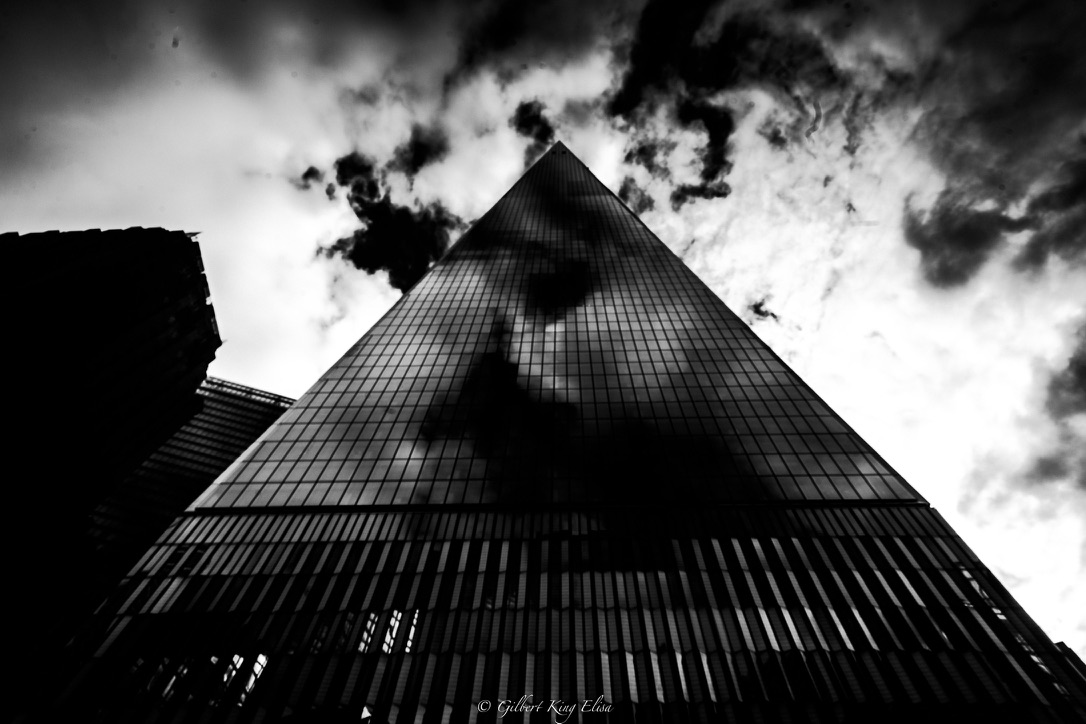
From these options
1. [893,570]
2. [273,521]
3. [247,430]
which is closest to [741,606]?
[893,570]

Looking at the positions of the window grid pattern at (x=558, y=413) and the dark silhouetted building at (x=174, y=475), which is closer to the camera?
the window grid pattern at (x=558, y=413)

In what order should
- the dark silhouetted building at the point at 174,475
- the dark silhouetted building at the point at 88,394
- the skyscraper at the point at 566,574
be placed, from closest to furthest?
the skyscraper at the point at 566,574 < the dark silhouetted building at the point at 88,394 < the dark silhouetted building at the point at 174,475

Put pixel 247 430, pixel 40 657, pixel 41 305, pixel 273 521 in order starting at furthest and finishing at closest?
pixel 247 430 < pixel 41 305 < pixel 273 521 < pixel 40 657

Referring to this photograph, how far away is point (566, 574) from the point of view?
1243 inches

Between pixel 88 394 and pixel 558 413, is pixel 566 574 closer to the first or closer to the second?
pixel 558 413

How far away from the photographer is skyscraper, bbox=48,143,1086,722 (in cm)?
2527

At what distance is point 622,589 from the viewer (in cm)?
3044

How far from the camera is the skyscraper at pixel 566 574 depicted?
2527 cm

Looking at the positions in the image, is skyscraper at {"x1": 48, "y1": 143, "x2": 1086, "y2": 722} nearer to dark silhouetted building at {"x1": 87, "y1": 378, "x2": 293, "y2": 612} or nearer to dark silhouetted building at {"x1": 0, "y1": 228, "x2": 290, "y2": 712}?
dark silhouetted building at {"x1": 0, "y1": 228, "x2": 290, "y2": 712}

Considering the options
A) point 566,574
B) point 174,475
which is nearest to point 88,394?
point 174,475

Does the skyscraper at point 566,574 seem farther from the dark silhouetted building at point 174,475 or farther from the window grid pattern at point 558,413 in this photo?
the dark silhouetted building at point 174,475

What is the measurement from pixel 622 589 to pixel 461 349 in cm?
3599

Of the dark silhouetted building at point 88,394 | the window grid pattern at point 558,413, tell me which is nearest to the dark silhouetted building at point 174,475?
the dark silhouetted building at point 88,394

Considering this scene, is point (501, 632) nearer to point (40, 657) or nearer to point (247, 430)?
point (40, 657)
